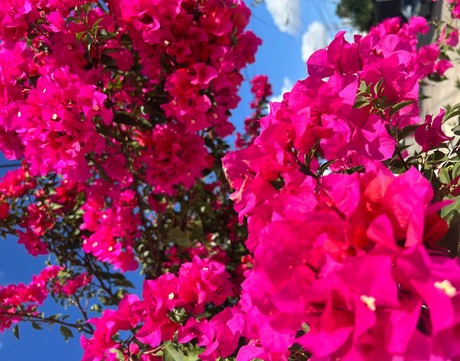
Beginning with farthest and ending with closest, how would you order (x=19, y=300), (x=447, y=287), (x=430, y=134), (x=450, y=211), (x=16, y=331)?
(x=19, y=300) < (x=16, y=331) < (x=430, y=134) < (x=450, y=211) < (x=447, y=287)

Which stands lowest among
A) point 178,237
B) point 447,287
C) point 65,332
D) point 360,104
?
point 447,287

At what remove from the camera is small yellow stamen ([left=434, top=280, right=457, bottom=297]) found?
0.39 m

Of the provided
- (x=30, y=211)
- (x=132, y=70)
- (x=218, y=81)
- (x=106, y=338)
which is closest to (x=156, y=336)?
(x=106, y=338)

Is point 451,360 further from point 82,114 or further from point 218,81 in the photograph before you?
point 218,81

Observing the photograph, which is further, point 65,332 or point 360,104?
point 65,332

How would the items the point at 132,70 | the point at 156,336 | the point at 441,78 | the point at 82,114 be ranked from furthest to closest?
the point at 441,78 → the point at 132,70 → the point at 82,114 → the point at 156,336

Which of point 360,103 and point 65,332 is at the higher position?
point 65,332

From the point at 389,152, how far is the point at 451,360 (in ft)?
1.15

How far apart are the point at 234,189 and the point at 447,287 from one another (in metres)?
0.83

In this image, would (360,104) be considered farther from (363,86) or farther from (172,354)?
(172,354)

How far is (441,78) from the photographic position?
283 cm

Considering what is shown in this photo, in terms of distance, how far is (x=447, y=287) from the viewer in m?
0.40

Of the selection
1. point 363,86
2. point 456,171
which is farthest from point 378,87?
point 456,171

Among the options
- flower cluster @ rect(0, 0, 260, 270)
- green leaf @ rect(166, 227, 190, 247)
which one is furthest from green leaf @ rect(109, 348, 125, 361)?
green leaf @ rect(166, 227, 190, 247)
